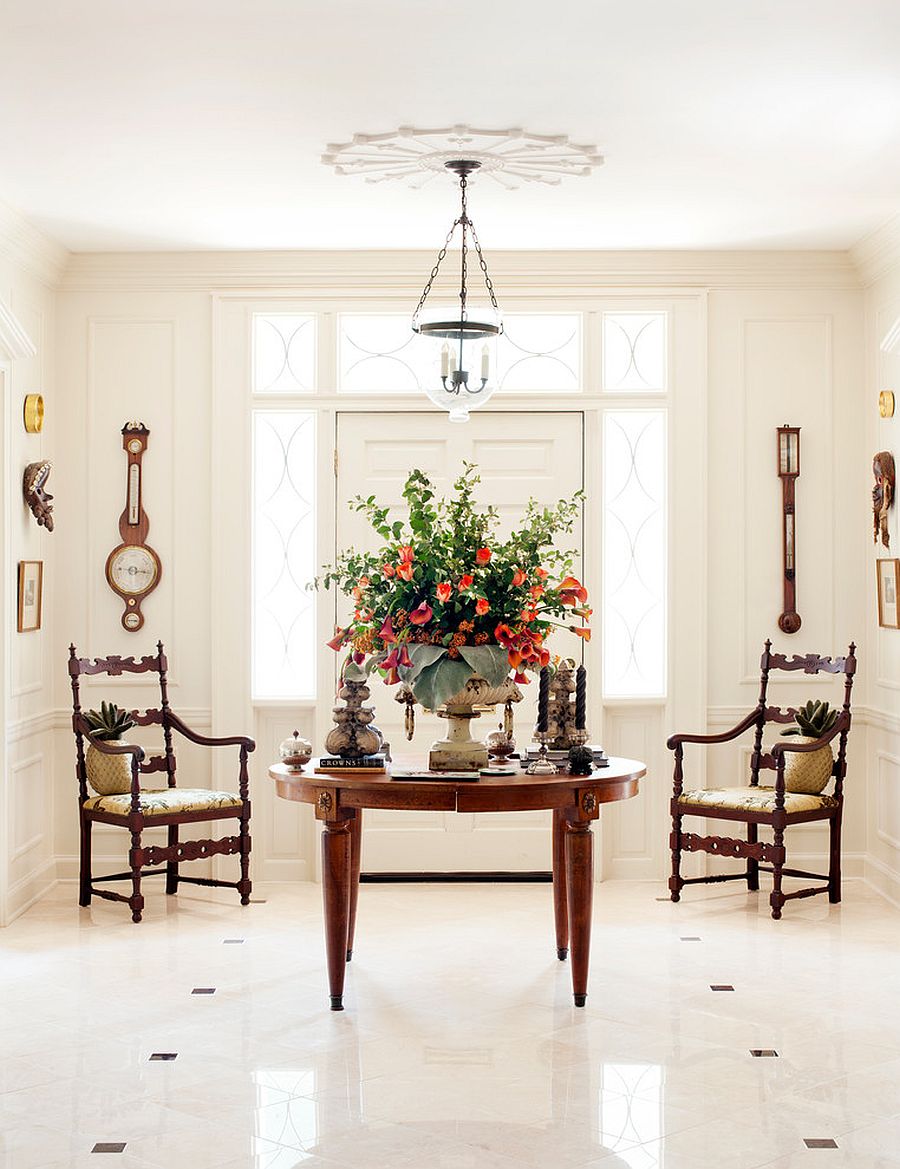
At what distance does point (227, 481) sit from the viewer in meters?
6.59

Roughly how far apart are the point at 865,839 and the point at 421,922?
2351 millimetres

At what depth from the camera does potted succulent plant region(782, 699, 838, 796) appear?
6098mm

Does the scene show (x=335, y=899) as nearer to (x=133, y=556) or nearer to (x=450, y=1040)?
(x=450, y=1040)

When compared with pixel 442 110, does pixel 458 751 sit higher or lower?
lower

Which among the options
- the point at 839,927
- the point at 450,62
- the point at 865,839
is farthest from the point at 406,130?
the point at 865,839

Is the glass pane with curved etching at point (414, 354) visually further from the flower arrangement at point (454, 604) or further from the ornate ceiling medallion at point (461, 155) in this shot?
the flower arrangement at point (454, 604)

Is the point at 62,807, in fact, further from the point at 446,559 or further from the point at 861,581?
the point at 861,581

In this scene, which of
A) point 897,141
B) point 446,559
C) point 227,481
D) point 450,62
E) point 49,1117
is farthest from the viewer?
point 227,481

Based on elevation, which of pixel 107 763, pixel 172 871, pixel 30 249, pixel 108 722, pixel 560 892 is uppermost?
pixel 30 249

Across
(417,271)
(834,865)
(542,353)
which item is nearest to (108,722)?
(417,271)

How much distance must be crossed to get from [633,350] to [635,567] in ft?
3.55

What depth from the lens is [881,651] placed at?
650 cm

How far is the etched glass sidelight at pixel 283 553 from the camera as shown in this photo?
6703 millimetres

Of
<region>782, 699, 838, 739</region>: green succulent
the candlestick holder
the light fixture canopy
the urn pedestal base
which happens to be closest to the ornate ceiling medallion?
the light fixture canopy
